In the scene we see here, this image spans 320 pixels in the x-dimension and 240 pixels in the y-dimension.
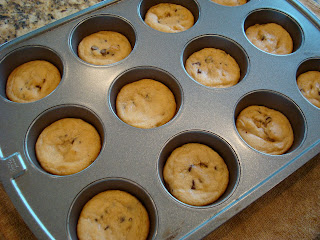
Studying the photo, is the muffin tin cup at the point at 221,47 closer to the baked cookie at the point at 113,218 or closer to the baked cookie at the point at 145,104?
the baked cookie at the point at 145,104

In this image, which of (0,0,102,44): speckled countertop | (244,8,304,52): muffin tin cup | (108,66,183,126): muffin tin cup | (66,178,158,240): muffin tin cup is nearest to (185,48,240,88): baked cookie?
(108,66,183,126): muffin tin cup

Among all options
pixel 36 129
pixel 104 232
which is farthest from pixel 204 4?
pixel 104 232

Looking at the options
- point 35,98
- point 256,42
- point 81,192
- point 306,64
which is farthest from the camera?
point 256,42

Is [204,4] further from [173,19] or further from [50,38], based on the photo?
[50,38]

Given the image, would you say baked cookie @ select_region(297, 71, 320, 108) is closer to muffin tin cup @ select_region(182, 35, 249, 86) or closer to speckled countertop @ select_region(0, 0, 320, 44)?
muffin tin cup @ select_region(182, 35, 249, 86)

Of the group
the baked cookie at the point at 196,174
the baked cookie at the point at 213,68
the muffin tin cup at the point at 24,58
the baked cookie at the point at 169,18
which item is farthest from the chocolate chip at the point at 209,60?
the muffin tin cup at the point at 24,58

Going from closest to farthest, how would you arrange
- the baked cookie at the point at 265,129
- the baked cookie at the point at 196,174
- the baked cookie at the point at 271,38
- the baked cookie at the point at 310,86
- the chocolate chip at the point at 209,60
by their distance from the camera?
the baked cookie at the point at 196,174 → the baked cookie at the point at 265,129 → the baked cookie at the point at 310,86 → the chocolate chip at the point at 209,60 → the baked cookie at the point at 271,38
